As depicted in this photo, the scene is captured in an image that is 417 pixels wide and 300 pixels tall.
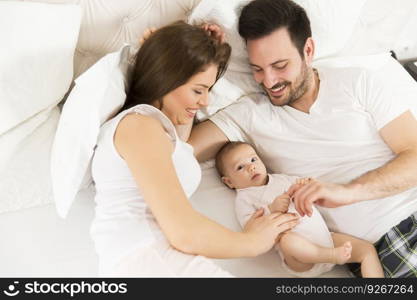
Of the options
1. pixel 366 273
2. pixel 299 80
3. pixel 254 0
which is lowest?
pixel 366 273

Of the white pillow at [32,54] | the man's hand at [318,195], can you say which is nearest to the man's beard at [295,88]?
the man's hand at [318,195]

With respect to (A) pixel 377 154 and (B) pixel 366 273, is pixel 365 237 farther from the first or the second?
(A) pixel 377 154

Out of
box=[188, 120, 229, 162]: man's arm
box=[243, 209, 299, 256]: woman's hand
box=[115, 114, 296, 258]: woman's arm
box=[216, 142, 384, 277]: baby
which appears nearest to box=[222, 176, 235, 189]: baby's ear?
box=[216, 142, 384, 277]: baby

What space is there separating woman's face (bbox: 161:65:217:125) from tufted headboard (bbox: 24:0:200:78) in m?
0.31

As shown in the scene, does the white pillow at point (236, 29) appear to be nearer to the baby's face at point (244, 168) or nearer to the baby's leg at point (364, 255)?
the baby's face at point (244, 168)

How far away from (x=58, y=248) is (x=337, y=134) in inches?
36.1

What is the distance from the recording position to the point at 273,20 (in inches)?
56.5

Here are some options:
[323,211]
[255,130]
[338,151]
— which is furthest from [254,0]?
[323,211]

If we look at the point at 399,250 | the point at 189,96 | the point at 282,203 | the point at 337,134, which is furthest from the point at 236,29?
the point at 399,250

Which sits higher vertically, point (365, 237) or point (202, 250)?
point (202, 250)

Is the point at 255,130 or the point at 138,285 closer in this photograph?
the point at 138,285

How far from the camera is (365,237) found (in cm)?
137

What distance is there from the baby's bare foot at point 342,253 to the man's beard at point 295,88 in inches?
20.4

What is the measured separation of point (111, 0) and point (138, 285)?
0.84 m
